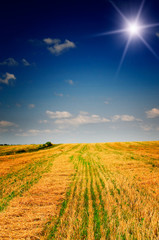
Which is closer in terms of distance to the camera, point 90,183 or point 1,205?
point 1,205

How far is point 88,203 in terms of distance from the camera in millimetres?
7625

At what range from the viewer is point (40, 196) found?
908 cm

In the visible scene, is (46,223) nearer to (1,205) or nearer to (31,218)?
(31,218)

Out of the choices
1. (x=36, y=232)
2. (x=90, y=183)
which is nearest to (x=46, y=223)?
(x=36, y=232)

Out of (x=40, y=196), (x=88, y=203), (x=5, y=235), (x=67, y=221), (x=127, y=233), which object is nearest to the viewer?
(x=127, y=233)

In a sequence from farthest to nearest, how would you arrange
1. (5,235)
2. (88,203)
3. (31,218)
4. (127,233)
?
(88,203) → (31,218) → (5,235) → (127,233)

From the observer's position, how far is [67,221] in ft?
19.8

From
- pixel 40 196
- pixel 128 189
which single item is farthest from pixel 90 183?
pixel 40 196

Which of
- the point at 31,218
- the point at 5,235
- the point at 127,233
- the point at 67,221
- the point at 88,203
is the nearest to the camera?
the point at 127,233

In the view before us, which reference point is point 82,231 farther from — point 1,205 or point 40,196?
point 1,205

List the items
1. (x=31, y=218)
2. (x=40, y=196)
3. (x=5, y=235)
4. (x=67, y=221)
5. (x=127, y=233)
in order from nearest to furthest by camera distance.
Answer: (x=127, y=233)
(x=5, y=235)
(x=67, y=221)
(x=31, y=218)
(x=40, y=196)

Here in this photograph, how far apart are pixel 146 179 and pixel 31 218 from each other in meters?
10.1

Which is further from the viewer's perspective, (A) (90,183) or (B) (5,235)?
(A) (90,183)

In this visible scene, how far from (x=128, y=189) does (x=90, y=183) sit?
2974 mm
